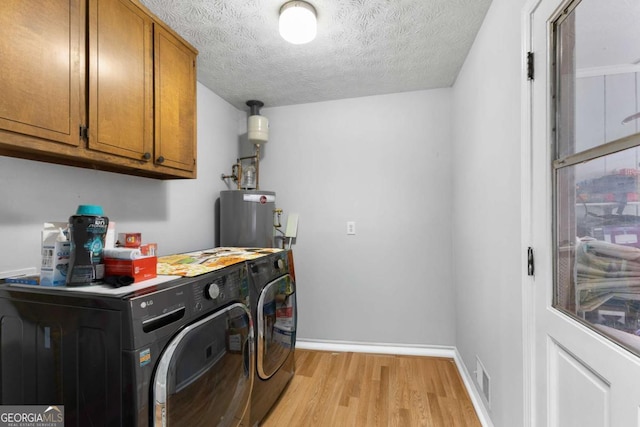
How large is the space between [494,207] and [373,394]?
57.5 inches

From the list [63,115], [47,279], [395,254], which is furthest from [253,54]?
[395,254]

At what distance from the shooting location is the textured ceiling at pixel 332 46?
1.48m

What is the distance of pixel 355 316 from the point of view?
2582 mm

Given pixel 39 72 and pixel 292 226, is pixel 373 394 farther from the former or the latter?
pixel 39 72

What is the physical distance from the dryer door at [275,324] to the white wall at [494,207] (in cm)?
123

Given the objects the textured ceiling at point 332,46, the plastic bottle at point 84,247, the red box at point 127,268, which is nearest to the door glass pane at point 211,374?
the red box at point 127,268

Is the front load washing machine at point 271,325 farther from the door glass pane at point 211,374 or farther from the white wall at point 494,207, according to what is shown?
the white wall at point 494,207

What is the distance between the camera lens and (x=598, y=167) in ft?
2.69

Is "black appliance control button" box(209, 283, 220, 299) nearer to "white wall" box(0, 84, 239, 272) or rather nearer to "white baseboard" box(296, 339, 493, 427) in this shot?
"white wall" box(0, 84, 239, 272)

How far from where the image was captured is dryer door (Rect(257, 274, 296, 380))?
1.60 meters

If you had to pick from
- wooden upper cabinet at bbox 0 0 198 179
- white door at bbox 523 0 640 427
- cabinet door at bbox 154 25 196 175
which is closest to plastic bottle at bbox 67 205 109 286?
wooden upper cabinet at bbox 0 0 198 179

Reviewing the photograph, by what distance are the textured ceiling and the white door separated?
632 millimetres

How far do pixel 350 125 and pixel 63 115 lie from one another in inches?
80.4

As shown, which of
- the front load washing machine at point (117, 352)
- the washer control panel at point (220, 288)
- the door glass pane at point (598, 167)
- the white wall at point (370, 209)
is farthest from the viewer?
the white wall at point (370, 209)
